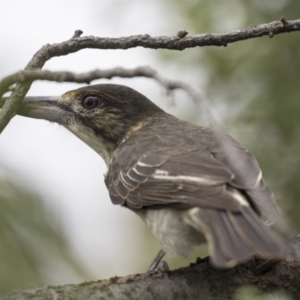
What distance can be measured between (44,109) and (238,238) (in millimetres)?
2011

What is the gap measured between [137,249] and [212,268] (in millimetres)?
2210

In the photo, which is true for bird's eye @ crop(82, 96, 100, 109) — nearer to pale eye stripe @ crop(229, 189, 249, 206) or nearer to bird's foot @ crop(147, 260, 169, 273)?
bird's foot @ crop(147, 260, 169, 273)

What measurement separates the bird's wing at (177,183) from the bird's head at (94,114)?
0.57 m

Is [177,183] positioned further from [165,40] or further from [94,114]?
[94,114]

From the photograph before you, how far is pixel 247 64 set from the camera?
15.0 feet

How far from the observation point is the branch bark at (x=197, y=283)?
10.1ft

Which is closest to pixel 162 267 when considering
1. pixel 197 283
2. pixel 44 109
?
pixel 197 283

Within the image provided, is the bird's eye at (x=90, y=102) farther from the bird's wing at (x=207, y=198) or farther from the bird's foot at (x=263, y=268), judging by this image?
the bird's foot at (x=263, y=268)

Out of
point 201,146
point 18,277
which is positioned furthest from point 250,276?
point 18,277

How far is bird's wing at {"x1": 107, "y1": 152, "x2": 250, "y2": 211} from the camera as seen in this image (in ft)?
10.9

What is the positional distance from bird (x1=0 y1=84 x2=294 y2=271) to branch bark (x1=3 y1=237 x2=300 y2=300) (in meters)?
0.17

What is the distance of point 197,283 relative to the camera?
3379mm

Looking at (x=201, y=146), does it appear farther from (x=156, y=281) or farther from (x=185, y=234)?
(x=156, y=281)

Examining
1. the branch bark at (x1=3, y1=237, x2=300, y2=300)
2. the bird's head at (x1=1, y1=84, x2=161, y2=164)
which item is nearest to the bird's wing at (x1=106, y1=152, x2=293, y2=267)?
the branch bark at (x1=3, y1=237, x2=300, y2=300)
